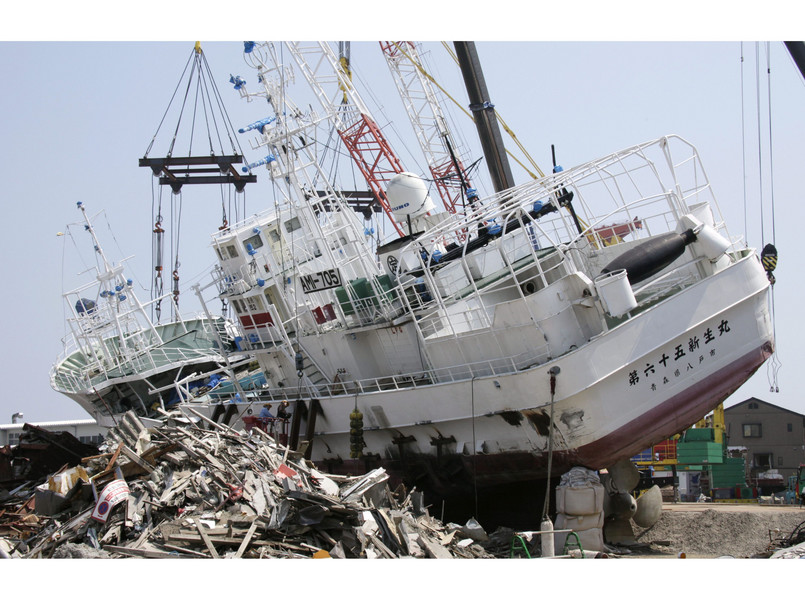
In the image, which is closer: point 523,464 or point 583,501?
point 583,501

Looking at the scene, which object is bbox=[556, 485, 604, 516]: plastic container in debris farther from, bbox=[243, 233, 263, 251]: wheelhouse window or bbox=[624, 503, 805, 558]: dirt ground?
bbox=[243, 233, 263, 251]: wheelhouse window

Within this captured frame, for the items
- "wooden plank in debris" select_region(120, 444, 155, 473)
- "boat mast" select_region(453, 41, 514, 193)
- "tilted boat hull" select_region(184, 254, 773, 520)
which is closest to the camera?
"wooden plank in debris" select_region(120, 444, 155, 473)

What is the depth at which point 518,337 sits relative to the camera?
17.6 metres

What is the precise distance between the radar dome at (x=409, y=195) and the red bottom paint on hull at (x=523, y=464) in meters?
6.78

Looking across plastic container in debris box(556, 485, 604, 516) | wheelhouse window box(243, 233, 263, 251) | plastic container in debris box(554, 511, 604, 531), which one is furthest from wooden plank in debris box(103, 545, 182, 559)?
wheelhouse window box(243, 233, 263, 251)

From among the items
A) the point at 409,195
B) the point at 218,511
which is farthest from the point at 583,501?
the point at 409,195

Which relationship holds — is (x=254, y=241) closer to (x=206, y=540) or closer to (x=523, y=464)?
(x=523, y=464)

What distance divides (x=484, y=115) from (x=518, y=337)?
845 cm

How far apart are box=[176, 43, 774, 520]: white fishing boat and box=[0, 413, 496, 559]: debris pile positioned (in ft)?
8.12

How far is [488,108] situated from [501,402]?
9672mm

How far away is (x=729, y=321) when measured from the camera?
57.1 ft

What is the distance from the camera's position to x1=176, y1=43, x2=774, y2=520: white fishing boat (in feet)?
54.8

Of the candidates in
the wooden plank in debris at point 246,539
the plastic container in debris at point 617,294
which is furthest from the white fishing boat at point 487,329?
the wooden plank in debris at point 246,539

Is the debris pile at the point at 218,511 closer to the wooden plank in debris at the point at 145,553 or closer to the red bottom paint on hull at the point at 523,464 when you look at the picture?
the wooden plank in debris at the point at 145,553
